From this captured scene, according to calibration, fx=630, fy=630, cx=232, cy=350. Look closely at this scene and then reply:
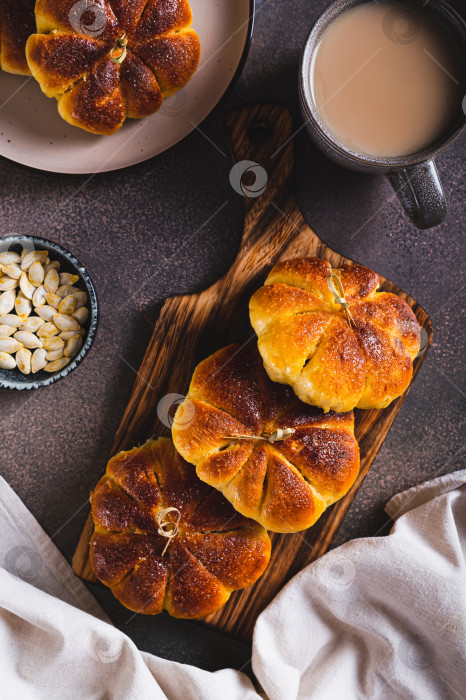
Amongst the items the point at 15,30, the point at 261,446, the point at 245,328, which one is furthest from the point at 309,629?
the point at 15,30

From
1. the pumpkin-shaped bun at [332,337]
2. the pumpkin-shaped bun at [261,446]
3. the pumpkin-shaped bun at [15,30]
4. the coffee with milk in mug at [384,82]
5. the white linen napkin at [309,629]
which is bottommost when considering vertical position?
the white linen napkin at [309,629]

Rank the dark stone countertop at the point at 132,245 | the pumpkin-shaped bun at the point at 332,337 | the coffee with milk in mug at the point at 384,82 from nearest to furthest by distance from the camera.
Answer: the pumpkin-shaped bun at the point at 332,337, the coffee with milk in mug at the point at 384,82, the dark stone countertop at the point at 132,245

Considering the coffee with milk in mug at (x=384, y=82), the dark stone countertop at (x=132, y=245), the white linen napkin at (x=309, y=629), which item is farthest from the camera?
the dark stone countertop at (x=132, y=245)

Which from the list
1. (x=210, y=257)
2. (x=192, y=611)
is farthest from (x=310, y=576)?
(x=210, y=257)

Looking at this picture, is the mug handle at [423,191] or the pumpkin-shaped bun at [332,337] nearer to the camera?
the pumpkin-shaped bun at [332,337]

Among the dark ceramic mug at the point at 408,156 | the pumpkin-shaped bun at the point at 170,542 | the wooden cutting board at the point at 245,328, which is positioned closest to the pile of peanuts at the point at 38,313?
the wooden cutting board at the point at 245,328

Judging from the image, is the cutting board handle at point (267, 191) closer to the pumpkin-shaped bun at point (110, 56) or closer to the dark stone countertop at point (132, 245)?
the dark stone countertop at point (132, 245)

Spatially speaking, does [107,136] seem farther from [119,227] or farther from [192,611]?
[192,611]

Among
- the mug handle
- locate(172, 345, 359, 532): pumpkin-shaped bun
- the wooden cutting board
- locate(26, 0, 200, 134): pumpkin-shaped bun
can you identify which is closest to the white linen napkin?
the wooden cutting board

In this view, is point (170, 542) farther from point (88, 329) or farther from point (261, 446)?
point (88, 329)
